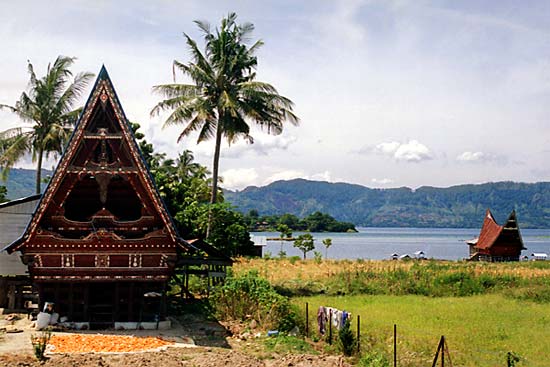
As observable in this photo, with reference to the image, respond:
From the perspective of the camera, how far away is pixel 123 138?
731 inches

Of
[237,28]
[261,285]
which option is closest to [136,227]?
[261,285]

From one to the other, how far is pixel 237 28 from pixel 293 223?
11718 centimetres

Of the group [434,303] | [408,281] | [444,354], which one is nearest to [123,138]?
[444,354]

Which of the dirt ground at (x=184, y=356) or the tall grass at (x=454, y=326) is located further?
the tall grass at (x=454, y=326)

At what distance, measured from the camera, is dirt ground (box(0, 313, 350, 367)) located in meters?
14.1

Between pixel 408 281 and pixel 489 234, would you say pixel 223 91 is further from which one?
pixel 489 234

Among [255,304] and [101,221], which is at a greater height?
[101,221]

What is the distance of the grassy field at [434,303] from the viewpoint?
55.2 feet

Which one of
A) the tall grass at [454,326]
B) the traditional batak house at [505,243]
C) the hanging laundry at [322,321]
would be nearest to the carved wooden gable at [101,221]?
the hanging laundry at [322,321]

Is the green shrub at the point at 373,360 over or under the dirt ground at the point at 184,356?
over

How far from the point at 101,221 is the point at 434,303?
46.9 ft

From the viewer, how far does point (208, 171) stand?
6675 centimetres

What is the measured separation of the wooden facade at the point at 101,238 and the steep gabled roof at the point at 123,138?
0.09 feet

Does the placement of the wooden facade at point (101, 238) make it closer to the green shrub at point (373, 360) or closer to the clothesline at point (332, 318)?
the clothesline at point (332, 318)
